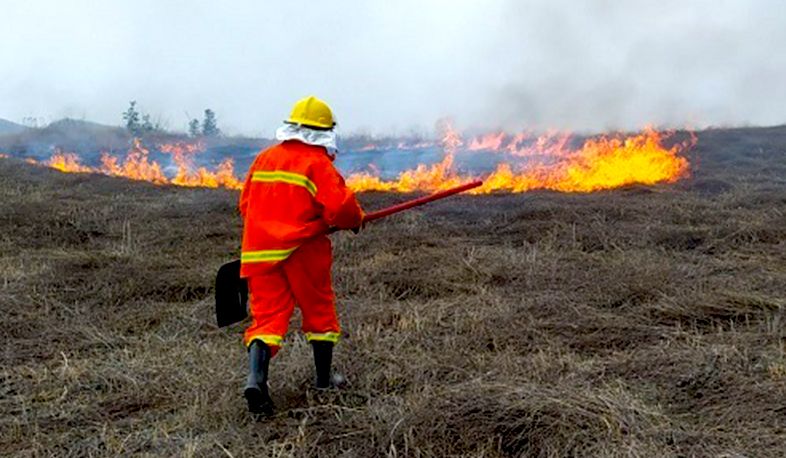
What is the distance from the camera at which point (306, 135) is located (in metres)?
3.27

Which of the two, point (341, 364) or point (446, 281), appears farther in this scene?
point (446, 281)

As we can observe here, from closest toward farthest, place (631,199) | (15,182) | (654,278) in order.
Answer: (654,278), (631,199), (15,182)

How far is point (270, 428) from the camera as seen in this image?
295cm

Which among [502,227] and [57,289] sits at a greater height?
[502,227]

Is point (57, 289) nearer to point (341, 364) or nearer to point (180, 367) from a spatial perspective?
point (180, 367)

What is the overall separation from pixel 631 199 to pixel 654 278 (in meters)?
5.68

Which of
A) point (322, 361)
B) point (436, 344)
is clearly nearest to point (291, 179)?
point (322, 361)

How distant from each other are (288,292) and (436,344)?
49.5 inches

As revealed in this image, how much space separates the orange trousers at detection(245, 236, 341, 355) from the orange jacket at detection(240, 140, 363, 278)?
7 centimetres

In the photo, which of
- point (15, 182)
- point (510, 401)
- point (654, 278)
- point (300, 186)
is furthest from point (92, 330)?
point (15, 182)

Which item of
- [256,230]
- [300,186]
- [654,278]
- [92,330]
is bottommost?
[92,330]

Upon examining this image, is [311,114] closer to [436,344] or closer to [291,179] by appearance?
[291,179]

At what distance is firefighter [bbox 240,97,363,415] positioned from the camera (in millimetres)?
3148

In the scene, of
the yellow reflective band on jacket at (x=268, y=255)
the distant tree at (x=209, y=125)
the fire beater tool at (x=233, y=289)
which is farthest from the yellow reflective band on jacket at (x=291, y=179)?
the distant tree at (x=209, y=125)
